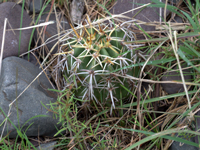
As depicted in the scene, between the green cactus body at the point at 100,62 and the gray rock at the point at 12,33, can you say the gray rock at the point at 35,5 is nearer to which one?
the gray rock at the point at 12,33

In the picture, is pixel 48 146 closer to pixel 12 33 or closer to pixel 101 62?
pixel 101 62

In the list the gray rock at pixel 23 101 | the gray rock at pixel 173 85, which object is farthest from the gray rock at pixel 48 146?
the gray rock at pixel 173 85

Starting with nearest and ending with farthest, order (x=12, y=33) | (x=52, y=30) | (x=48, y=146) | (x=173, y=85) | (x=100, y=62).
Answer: (x=100, y=62), (x=48, y=146), (x=173, y=85), (x=12, y=33), (x=52, y=30)

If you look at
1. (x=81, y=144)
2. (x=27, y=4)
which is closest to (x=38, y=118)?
(x=81, y=144)

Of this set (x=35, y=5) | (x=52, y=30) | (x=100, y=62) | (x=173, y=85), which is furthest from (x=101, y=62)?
(x=35, y=5)

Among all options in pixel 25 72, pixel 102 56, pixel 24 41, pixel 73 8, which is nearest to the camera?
pixel 102 56

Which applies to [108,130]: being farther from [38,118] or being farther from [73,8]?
[73,8]

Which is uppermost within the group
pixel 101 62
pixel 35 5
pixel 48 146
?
pixel 35 5
